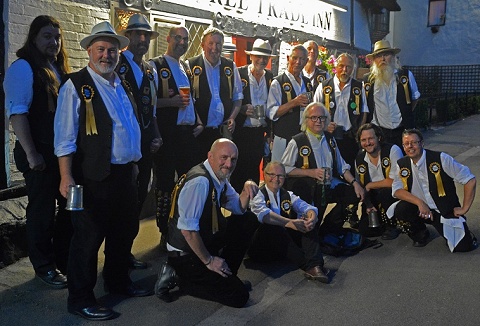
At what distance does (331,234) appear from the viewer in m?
5.29

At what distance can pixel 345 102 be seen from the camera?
19.9 feet

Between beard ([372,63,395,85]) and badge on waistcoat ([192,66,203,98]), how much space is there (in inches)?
77.9

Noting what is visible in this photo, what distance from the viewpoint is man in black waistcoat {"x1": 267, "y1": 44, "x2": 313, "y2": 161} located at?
5902 mm

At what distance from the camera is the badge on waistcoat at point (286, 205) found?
15.3ft

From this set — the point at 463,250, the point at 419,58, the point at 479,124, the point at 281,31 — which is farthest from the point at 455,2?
the point at 463,250

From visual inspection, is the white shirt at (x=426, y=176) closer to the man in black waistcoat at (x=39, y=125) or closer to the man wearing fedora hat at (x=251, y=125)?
the man wearing fedora hat at (x=251, y=125)

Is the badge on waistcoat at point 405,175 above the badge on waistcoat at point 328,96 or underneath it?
underneath

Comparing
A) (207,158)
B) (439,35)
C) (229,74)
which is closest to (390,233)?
(207,158)

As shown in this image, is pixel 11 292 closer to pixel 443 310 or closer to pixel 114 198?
pixel 114 198

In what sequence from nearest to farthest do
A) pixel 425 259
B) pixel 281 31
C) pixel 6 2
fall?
pixel 425 259 < pixel 6 2 < pixel 281 31

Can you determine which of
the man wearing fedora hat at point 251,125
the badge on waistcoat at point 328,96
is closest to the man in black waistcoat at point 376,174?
the badge on waistcoat at point 328,96

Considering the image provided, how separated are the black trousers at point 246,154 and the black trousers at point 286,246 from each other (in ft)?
3.95

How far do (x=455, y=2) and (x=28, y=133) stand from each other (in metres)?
25.1

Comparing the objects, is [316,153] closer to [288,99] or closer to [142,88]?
[288,99]
